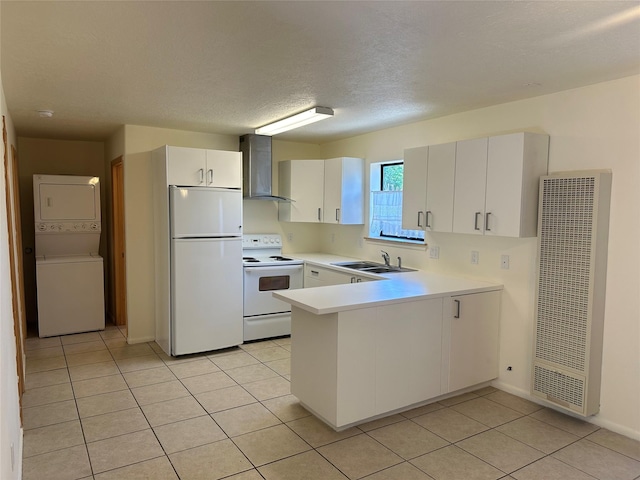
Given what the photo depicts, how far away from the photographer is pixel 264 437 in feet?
9.50

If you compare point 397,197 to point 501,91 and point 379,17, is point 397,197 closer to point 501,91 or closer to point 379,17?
point 501,91

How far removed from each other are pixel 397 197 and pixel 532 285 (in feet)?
5.68

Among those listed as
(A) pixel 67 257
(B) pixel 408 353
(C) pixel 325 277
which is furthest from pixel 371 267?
(A) pixel 67 257

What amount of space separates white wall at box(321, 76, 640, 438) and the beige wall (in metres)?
4.71

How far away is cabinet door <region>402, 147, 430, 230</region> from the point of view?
3947 mm

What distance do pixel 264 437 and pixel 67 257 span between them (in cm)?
382

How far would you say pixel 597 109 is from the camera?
3.04 meters

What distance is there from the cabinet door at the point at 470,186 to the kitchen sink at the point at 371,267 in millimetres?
932

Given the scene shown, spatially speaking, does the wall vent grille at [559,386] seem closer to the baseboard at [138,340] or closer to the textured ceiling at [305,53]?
the textured ceiling at [305,53]

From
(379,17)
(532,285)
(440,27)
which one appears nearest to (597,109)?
(532,285)

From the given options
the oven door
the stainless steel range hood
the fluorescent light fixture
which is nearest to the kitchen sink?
the oven door

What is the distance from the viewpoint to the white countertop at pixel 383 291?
2.88 meters

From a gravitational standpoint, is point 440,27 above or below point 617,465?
above

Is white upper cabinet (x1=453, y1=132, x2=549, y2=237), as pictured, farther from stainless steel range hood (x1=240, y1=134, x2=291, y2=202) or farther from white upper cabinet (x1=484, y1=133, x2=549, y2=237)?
stainless steel range hood (x1=240, y1=134, x2=291, y2=202)
